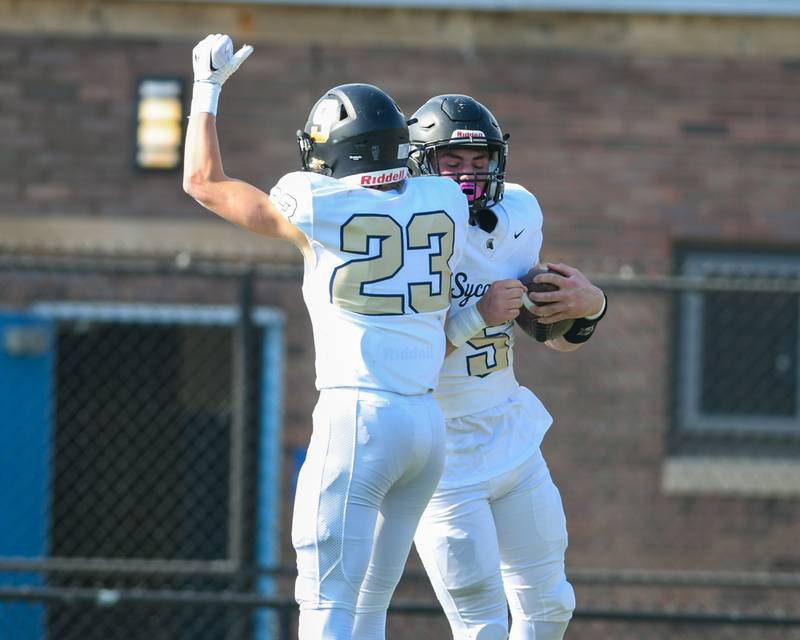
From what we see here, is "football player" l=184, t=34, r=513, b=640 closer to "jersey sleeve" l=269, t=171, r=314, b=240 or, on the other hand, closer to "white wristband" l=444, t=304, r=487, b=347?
"jersey sleeve" l=269, t=171, r=314, b=240

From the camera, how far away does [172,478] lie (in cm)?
859

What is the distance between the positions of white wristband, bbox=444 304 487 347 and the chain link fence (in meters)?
3.94

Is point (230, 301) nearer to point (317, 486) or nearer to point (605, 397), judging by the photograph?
point (605, 397)

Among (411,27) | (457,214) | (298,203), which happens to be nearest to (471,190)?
(457,214)

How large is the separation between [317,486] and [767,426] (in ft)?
17.3

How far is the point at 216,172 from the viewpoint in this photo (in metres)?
4.02

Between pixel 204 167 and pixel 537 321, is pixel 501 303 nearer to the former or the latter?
pixel 537 321

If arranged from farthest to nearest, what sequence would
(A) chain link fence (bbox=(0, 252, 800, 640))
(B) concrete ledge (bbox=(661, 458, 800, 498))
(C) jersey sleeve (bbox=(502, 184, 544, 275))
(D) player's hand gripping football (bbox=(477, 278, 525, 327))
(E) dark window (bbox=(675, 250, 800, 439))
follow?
1. (E) dark window (bbox=(675, 250, 800, 439))
2. (B) concrete ledge (bbox=(661, 458, 800, 498))
3. (A) chain link fence (bbox=(0, 252, 800, 640))
4. (C) jersey sleeve (bbox=(502, 184, 544, 275))
5. (D) player's hand gripping football (bbox=(477, 278, 525, 327))

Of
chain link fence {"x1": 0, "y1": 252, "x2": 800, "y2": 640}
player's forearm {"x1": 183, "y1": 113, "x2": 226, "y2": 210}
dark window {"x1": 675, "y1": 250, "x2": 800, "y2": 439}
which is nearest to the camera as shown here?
player's forearm {"x1": 183, "y1": 113, "x2": 226, "y2": 210}

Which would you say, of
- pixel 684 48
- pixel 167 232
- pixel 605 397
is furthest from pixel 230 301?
pixel 684 48

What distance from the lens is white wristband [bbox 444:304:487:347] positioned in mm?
4168

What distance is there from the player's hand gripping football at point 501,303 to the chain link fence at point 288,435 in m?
4.01

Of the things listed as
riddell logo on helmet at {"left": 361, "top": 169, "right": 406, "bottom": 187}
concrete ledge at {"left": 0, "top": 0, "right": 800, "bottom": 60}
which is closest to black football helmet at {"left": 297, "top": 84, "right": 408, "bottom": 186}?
riddell logo on helmet at {"left": 361, "top": 169, "right": 406, "bottom": 187}

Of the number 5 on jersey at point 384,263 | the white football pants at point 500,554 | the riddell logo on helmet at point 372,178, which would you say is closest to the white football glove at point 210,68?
the riddell logo on helmet at point 372,178
